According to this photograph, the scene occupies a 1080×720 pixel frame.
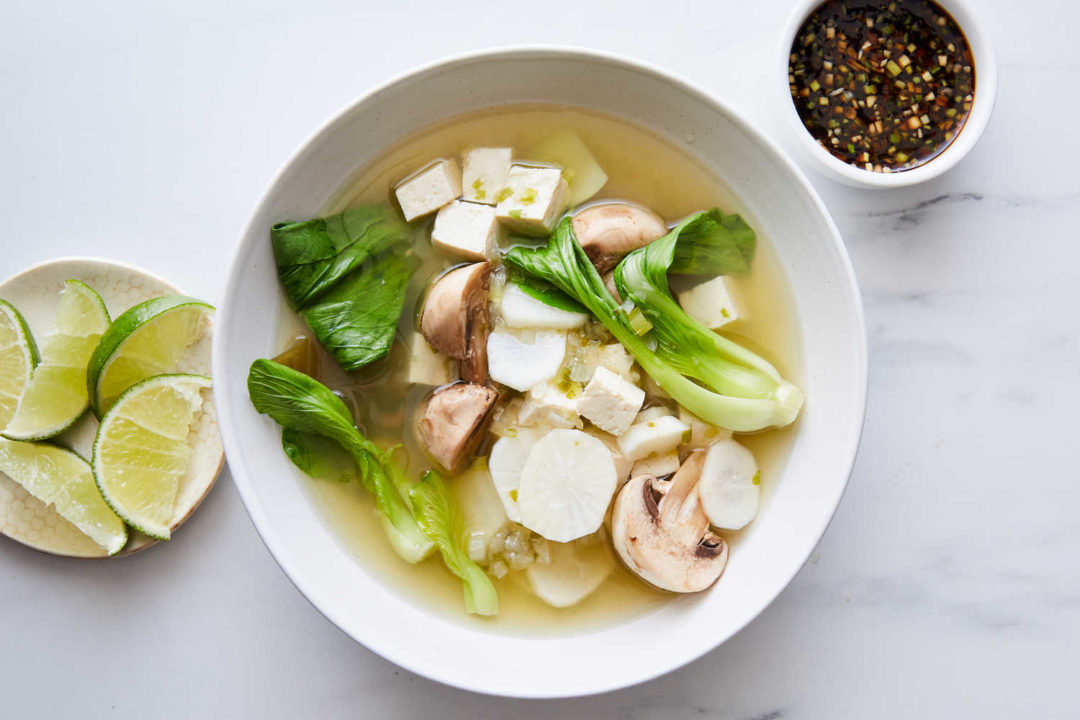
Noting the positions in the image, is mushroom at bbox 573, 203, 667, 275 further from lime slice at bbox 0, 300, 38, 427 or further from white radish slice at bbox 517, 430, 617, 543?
lime slice at bbox 0, 300, 38, 427

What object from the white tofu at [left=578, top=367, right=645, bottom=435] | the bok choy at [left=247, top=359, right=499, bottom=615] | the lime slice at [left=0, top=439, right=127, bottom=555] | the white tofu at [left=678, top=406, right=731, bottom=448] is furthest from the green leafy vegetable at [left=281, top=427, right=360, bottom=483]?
the white tofu at [left=678, top=406, right=731, bottom=448]

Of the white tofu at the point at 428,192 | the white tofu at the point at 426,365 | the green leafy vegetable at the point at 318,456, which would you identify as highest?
the white tofu at the point at 428,192

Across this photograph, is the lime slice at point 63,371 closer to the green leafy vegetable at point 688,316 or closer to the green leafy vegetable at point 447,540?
the green leafy vegetable at point 447,540

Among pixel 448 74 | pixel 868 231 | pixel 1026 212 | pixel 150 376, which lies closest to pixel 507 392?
pixel 448 74

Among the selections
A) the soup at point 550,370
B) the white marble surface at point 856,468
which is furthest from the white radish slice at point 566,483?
the white marble surface at point 856,468

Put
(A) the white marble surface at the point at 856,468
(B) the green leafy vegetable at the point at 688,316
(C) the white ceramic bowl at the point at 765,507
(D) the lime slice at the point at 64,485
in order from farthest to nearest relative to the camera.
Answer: (A) the white marble surface at the point at 856,468
(D) the lime slice at the point at 64,485
(B) the green leafy vegetable at the point at 688,316
(C) the white ceramic bowl at the point at 765,507

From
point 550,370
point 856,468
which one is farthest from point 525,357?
point 856,468
